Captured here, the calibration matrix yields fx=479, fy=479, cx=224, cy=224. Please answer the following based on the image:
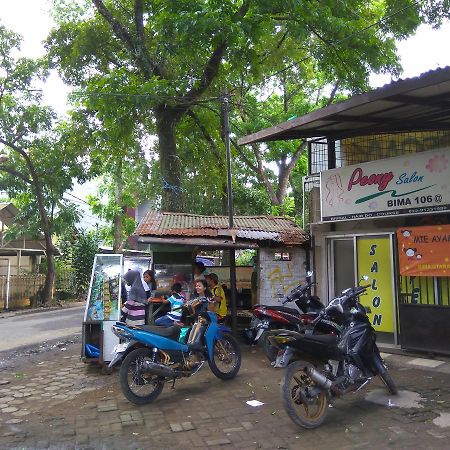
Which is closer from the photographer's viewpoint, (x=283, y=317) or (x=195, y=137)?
(x=283, y=317)

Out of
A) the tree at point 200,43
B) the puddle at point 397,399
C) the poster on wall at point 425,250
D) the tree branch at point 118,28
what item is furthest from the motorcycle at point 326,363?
the tree branch at point 118,28

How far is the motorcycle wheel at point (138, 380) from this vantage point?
18.0 feet

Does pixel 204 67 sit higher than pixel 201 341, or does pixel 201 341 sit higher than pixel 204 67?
pixel 204 67

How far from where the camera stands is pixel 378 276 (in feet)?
27.6

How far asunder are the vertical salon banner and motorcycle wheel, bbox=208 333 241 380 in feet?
9.52

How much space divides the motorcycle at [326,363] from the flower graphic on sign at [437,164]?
2915mm

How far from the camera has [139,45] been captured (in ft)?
41.5

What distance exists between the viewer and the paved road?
10.9m

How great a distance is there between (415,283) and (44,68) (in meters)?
13.8

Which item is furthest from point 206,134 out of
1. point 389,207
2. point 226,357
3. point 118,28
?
point 226,357

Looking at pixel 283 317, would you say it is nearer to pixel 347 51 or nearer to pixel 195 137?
pixel 347 51

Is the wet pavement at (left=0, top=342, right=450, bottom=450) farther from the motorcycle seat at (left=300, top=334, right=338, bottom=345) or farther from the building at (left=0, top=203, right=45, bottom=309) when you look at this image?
the building at (left=0, top=203, right=45, bottom=309)

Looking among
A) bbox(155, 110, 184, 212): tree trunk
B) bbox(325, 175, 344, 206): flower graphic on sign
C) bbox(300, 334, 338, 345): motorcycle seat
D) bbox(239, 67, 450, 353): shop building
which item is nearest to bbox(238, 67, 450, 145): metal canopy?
bbox(239, 67, 450, 353): shop building

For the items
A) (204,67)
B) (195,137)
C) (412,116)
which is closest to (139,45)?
(204,67)
